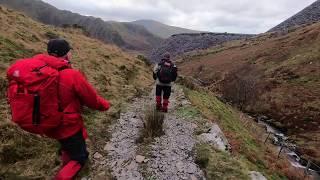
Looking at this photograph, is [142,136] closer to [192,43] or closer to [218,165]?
[218,165]

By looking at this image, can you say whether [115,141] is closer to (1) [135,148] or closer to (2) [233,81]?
(1) [135,148]

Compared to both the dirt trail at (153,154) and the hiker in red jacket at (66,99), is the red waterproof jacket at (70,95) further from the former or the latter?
the dirt trail at (153,154)

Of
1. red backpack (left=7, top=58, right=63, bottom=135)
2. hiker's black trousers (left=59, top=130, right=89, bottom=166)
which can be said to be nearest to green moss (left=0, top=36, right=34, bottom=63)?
hiker's black trousers (left=59, top=130, right=89, bottom=166)

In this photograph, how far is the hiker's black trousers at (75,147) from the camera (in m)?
7.09

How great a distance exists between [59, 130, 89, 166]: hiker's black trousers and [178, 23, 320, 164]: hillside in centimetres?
2683

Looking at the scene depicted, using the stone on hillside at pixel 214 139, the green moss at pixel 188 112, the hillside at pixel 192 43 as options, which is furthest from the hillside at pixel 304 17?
the stone on hillside at pixel 214 139

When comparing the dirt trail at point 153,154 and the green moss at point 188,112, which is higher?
the dirt trail at point 153,154

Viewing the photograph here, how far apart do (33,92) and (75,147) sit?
1.37 meters

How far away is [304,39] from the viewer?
279ft

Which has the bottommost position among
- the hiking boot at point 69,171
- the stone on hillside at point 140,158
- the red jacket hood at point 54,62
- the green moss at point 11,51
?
the stone on hillside at point 140,158

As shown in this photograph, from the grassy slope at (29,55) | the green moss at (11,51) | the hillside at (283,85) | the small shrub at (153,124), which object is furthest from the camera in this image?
the hillside at (283,85)

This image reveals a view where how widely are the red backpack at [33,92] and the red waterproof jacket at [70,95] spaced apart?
107 millimetres

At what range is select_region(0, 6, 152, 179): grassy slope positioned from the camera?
9.56 m

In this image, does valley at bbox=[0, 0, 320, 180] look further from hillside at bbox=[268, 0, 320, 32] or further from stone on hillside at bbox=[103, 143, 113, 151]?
hillside at bbox=[268, 0, 320, 32]
